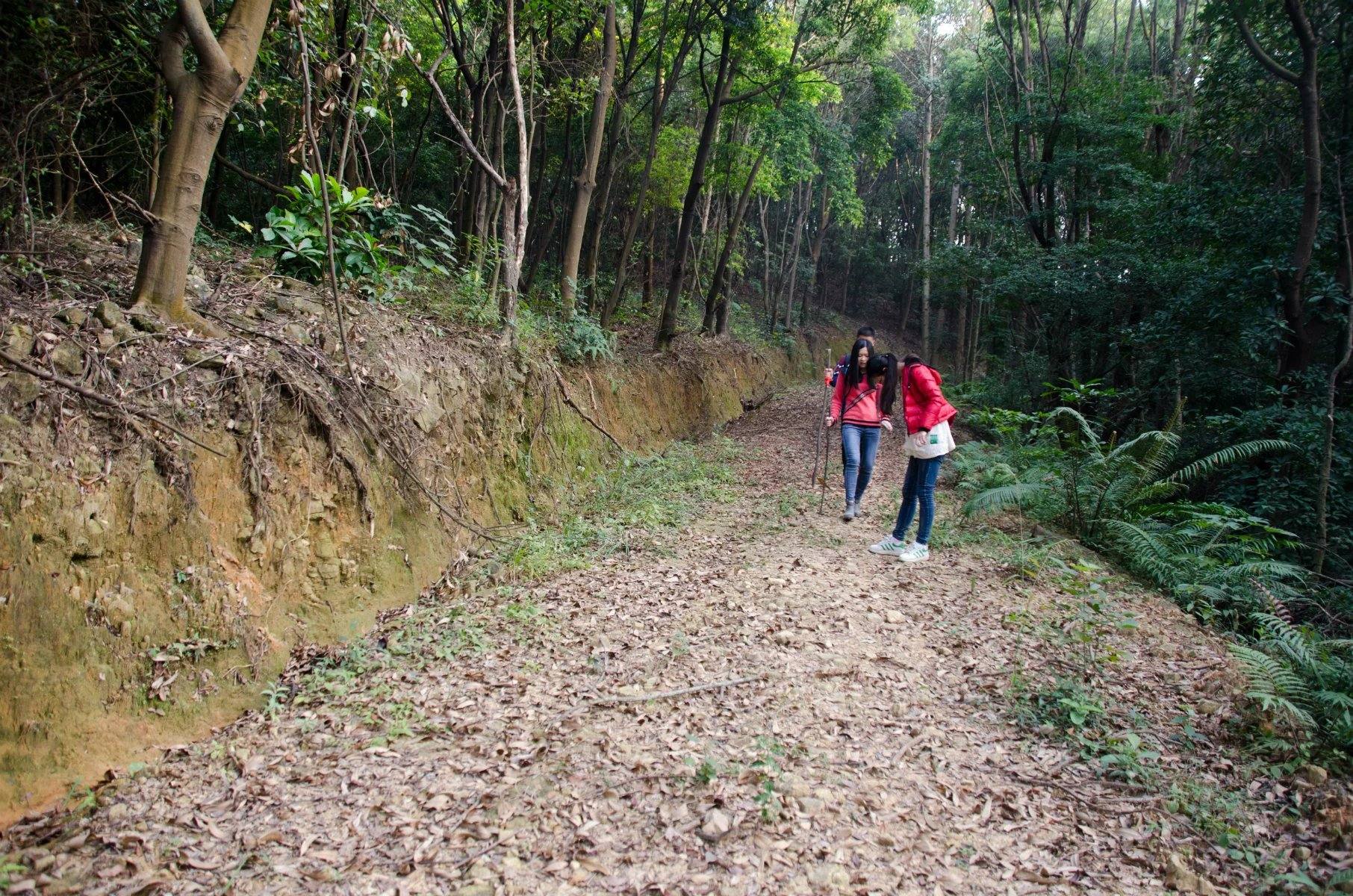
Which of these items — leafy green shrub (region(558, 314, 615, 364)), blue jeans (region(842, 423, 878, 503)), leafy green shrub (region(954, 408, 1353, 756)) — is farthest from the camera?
leafy green shrub (region(558, 314, 615, 364))

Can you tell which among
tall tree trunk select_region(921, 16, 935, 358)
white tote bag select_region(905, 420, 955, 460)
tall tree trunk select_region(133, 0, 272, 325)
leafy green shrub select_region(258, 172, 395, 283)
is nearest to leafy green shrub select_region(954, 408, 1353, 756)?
white tote bag select_region(905, 420, 955, 460)

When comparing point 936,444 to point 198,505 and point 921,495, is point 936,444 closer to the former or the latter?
point 921,495

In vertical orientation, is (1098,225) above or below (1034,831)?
above

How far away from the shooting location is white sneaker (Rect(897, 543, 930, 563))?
638 cm

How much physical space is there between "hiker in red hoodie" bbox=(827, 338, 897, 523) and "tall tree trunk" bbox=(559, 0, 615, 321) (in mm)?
5257

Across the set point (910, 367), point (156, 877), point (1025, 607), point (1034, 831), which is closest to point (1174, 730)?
point (1034, 831)

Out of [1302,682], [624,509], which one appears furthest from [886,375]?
[1302,682]

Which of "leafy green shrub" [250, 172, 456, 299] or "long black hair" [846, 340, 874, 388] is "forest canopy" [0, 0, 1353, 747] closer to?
"leafy green shrub" [250, 172, 456, 299]

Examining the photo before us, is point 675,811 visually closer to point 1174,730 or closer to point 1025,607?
point 1174,730

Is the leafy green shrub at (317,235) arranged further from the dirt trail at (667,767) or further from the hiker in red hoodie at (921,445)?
the hiker in red hoodie at (921,445)

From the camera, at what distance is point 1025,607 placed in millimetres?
5383

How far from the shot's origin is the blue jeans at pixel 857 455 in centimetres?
721

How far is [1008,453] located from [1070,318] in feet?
23.9

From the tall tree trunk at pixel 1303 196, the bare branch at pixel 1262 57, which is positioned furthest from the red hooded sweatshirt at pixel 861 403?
the bare branch at pixel 1262 57
